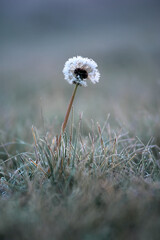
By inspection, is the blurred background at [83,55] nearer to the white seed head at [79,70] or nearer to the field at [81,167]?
the field at [81,167]

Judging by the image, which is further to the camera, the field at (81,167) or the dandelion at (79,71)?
the dandelion at (79,71)

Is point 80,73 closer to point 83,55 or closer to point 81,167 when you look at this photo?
point 81,167

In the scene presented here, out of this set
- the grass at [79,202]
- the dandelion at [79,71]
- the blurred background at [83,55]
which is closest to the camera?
the grass at [79,202]

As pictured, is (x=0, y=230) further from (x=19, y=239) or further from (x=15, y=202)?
(x=15, y=202)

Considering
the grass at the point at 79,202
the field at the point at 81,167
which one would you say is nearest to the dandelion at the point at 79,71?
the field at the point at 81,167

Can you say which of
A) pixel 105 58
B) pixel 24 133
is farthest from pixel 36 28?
pixel 24 133

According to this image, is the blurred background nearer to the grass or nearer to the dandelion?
the dandelion
